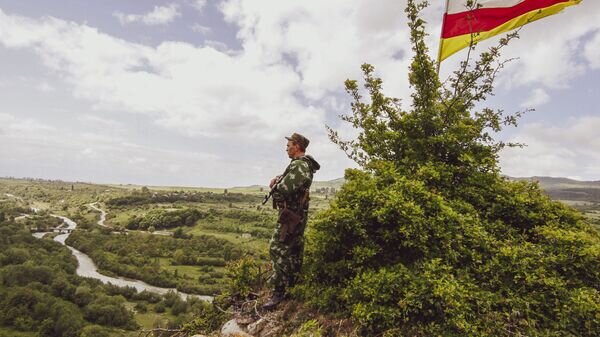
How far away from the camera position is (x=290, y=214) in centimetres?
674

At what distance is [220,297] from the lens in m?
8.05

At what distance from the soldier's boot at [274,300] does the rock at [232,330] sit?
0.61m

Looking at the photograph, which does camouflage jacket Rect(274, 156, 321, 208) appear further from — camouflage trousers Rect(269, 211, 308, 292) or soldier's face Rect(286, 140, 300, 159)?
camouflage trousers Rect(269, 211, 308, 292)

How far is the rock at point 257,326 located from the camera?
6529mm

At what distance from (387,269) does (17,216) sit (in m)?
220

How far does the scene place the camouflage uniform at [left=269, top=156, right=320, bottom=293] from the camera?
6.68 m

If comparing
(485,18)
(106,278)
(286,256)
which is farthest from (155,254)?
(485,18)

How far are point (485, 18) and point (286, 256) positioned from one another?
298 inches

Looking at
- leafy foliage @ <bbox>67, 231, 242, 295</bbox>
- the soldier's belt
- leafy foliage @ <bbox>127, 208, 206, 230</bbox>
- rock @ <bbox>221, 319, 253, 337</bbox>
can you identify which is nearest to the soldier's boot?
rock @ <bbox>221, 319, 253, 337</bbox>

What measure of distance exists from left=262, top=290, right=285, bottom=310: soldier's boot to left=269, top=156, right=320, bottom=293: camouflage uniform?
5 centimetres

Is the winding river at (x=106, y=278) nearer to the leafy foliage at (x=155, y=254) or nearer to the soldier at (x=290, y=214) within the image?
the leafy foliage at (x=155, y=254)

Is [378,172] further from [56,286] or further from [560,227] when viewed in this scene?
[56,286]

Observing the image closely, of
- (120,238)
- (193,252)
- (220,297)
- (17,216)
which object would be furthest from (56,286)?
(17,216)

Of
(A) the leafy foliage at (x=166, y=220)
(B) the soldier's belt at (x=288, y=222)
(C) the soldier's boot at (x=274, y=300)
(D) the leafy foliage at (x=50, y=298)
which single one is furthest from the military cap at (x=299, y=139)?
(A) the leafy foliage at (x=166, y=220)
